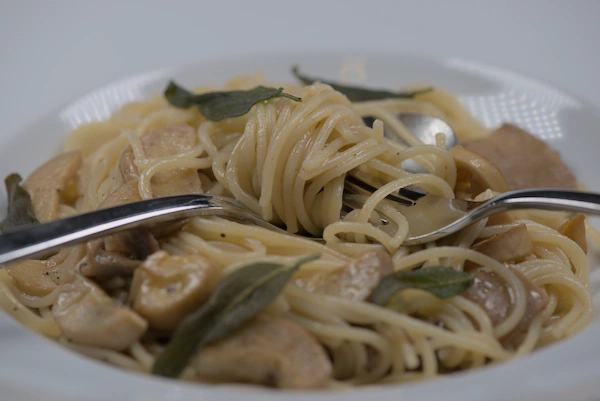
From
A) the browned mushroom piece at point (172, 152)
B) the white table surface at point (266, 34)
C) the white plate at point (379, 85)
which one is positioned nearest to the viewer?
the white plate at point (379, 85)

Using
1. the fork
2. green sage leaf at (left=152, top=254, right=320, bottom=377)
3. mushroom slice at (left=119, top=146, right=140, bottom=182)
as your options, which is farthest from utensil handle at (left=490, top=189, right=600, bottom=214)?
mushroom slice at (left=119, top=146, right=140, bottom=182)

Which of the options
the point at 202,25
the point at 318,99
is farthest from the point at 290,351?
the point at 202,25

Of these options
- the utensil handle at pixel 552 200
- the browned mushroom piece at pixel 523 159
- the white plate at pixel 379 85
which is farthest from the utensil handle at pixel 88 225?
the browned mushroom piece at pixel 523 159

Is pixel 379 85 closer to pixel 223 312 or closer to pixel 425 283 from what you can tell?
pixel 425 283

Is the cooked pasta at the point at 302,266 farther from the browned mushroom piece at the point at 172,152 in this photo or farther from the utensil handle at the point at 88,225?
the utensil handle at the point at 88,225

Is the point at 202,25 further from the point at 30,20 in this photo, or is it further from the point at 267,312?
the point at 267,312

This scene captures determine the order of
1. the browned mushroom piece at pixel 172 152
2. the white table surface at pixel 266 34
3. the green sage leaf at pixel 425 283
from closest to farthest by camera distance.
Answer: the green sage leaf at pixel 425 283
the browned mushroom piece at pixel 172 152
the white table surface at pixel 266 34

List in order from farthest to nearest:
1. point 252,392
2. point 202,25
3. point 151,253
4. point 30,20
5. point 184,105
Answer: point 202,25
point 30,20
point 184,105
point 151,253
point 252,392

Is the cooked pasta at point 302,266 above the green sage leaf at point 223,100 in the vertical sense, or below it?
below
